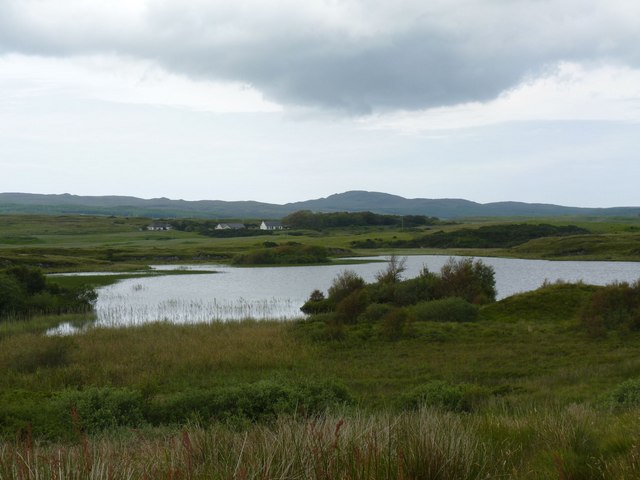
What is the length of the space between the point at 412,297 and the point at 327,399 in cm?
2451

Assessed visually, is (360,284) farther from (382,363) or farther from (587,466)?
(587,466)

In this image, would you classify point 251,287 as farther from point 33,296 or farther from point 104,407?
point 104,407

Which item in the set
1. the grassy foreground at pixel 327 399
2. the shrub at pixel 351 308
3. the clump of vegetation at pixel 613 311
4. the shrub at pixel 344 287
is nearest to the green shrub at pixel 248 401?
the grassy foreground at pixel 327 399

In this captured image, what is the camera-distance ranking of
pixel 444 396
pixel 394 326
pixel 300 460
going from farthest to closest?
pixel 394 326 → pixel 444 396 → pixel 300 460

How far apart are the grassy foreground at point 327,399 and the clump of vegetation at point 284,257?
39044 mm

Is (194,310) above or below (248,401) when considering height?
below

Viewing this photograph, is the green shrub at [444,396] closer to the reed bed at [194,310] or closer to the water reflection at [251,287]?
the reed bed at [194,310]

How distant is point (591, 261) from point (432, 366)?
60368mm

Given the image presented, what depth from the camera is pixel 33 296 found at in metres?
35.5

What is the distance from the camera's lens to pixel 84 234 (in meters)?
120

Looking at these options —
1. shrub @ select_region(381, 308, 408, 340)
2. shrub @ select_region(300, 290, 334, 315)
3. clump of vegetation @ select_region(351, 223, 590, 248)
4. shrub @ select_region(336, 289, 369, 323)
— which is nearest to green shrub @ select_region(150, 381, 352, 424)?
shrub @ select_region(381, 308, 408, 340)

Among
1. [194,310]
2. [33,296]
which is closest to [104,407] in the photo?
[194,310]

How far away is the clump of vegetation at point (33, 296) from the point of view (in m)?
32.8

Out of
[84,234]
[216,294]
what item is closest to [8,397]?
[216,294]
